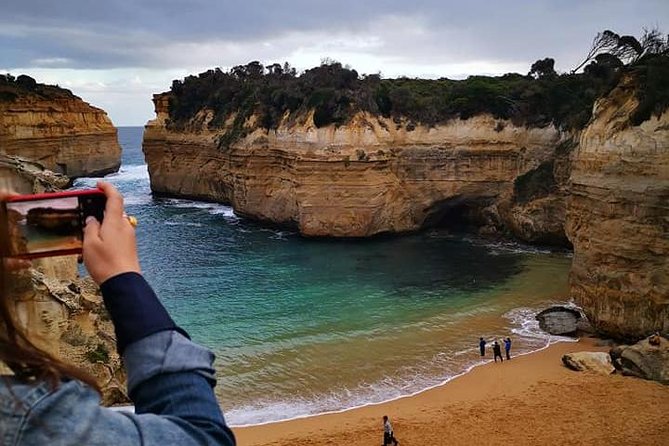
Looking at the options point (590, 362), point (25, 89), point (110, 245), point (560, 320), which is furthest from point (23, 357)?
point (25, 89)

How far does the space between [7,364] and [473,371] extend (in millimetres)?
16173

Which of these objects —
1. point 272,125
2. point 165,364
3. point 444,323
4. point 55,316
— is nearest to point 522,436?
point 444,323

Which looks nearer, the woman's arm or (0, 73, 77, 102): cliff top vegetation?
the woman's arm

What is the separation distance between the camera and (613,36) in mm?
28609

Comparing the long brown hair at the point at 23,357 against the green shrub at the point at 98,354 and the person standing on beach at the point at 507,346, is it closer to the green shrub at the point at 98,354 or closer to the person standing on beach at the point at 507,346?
the green shrub at the point at 98,354

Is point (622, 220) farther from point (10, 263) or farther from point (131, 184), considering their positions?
point (131, 184)

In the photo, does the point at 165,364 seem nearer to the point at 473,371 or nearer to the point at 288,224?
the point at 473,371

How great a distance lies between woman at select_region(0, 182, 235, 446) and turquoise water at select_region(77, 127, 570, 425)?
13.2 metres

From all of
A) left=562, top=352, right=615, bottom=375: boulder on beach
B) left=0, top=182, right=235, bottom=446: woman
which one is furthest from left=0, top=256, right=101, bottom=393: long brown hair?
left=562, top=352, right=615, bottom=375: boulder on beach

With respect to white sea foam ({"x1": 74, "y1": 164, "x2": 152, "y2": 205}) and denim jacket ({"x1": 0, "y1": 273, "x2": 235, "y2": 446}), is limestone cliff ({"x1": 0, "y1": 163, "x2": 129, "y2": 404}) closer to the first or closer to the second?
denim jacket ({"x1": 0, "y1": 273, "x2": 235, "y2": 446})

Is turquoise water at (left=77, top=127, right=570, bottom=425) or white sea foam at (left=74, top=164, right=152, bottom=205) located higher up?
white sea foam at (left=74, top=164, right=152, bottom=205)

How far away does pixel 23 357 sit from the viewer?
1233 millimetres

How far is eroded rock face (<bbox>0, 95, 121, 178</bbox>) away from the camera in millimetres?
47312

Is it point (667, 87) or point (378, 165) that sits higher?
point (667, 87)
